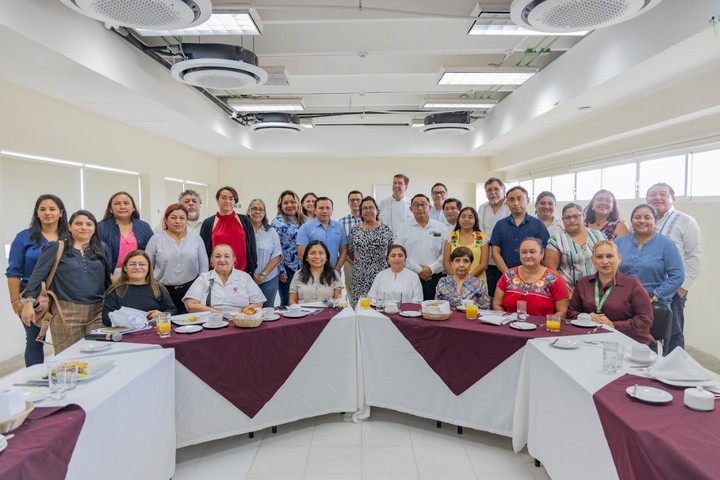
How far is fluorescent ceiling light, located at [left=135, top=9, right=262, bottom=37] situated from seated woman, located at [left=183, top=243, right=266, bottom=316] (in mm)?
1661

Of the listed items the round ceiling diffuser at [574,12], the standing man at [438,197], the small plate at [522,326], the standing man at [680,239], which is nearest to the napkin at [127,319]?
the small plate at [522,326]

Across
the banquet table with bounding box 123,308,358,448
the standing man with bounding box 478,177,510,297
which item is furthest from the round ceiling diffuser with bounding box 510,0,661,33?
the banquet table with bounding box 123,308,358,448

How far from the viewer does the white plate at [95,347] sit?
87.8 inches

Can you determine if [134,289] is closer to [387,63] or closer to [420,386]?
[420,386]

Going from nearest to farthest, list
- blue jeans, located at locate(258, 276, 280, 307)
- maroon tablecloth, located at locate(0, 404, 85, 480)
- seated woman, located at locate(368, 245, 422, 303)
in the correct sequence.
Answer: maroon tablecloth, located at locate(0, 404, 85, 480) < seated woman, located at locate(368, 245, 422, 303) < blue jeans, located at locate(258, 276, 280, 307)

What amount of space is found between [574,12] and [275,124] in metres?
4.84

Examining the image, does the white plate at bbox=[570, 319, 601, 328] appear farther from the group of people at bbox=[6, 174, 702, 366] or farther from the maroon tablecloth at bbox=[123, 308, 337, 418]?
the maroon tablecloth at bbox=[123, 308, 337, 418]

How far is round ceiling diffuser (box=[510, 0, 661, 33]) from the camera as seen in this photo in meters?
2.46

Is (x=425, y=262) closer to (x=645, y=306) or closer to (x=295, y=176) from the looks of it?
(x=645, y=306)

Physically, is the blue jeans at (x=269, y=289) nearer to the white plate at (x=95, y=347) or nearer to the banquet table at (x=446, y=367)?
the banquet table at (x=446, y=367)

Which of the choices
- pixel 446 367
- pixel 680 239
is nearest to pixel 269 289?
pixel 446 367

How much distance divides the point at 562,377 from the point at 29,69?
4543mm

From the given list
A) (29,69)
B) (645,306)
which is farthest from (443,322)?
(29,69)

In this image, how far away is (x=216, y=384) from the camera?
8.34 ft
